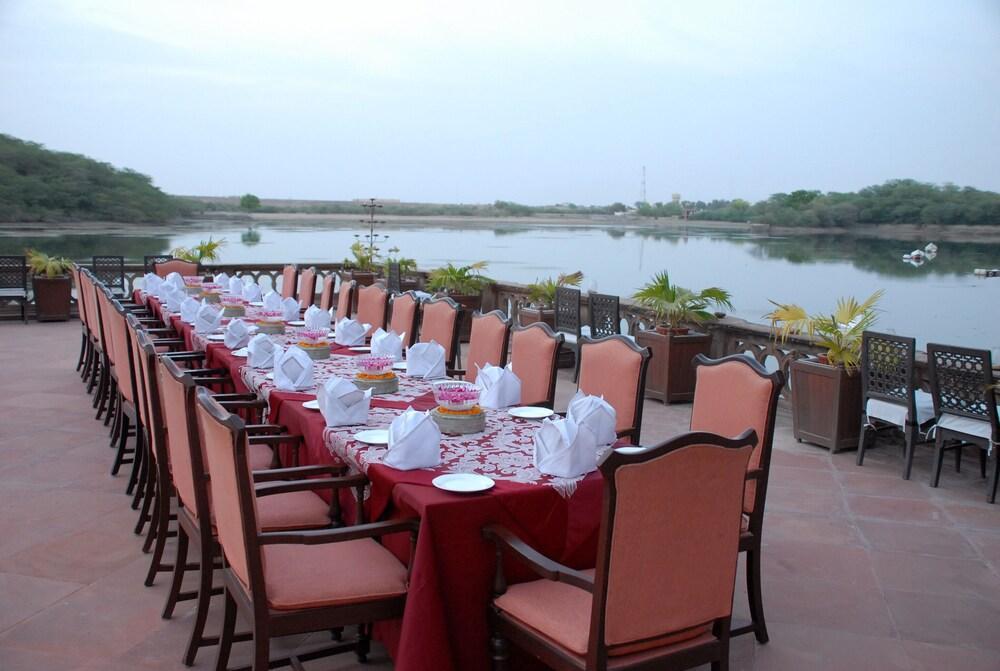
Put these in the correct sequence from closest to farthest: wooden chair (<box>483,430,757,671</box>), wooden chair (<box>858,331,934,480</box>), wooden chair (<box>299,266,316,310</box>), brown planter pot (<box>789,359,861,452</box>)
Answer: wooden chair (<box>483,430,757,671</box>) < wooden chair (<box>858,331,934,480</box>) < brown planter pot (<box>789,359,861,452</box>) < wooden chair (<box>299,266,316,310</box>)

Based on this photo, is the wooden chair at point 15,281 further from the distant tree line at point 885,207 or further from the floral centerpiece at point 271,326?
the distant tree line at point 885,207

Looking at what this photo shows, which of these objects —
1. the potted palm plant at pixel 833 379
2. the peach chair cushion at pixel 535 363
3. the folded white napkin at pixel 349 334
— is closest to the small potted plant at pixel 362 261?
the folded white napkin at pixel 349 334

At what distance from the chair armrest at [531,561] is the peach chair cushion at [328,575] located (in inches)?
12.6

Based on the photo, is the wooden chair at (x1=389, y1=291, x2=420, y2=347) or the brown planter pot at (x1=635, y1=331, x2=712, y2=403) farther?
the brown planter pot at (x1=635, y1=331, x2=712, y2=403)

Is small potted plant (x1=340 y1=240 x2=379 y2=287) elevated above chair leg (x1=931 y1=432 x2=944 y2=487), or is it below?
above

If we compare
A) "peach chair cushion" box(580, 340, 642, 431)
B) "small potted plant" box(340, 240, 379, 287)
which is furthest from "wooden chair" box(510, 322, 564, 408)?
"small potted plant" box(340, 240, 379, 287)

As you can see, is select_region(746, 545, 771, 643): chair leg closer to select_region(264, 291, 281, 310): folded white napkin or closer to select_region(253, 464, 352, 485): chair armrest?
select_region(253, 464, 352, 485): chair armrest

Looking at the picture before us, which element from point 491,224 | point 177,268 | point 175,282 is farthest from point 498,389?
point 491,224

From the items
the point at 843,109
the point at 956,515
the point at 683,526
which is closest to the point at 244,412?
the point at 683,526

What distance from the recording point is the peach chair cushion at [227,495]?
2.42m

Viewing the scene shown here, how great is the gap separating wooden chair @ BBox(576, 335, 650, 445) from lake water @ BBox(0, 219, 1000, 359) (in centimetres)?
266

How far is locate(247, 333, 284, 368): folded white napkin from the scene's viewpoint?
15.8 feet

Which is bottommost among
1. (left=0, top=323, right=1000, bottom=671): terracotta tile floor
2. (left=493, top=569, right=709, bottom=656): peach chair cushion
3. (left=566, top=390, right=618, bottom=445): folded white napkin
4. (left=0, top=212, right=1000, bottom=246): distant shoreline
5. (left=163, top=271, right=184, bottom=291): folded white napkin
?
(left=0, top=323, right=1000, bottom=671): terracotta tile floor

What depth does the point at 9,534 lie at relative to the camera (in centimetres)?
419
